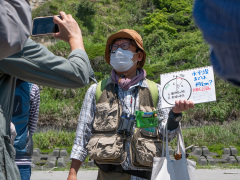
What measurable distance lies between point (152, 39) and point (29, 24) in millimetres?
24496

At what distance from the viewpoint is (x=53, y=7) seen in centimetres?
3092

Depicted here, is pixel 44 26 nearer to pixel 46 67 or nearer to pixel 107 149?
pixel 46 67

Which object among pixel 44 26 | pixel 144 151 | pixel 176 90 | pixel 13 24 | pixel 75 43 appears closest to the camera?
pixel 13 24

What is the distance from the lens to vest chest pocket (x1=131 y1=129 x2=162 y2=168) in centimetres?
297

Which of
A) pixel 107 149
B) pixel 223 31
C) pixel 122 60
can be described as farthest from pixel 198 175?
pixel 223 31

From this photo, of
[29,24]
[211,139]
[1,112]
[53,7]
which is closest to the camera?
[29,24]

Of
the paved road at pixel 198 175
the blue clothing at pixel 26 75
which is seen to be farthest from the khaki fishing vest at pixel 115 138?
the paved road at pixel 198 175

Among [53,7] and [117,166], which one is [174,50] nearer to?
[53,7]

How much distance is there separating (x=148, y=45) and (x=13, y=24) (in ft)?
80.1

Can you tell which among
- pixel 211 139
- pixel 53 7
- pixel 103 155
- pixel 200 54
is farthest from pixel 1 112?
pixel 53 7

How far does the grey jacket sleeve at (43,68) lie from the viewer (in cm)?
157

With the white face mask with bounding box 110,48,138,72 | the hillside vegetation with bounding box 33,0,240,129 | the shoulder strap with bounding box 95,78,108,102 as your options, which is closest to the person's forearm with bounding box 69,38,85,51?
the shoulder strap with bounding box 95,78,108,102

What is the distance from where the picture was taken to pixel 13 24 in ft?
4.03

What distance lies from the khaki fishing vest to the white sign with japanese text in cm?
18
